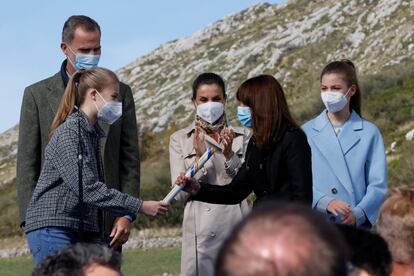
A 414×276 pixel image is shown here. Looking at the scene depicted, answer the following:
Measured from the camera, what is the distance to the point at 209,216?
743 cm

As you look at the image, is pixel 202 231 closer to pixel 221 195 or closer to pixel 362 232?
pixel 221 195

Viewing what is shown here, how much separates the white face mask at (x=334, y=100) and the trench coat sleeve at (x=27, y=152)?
189 centimetres

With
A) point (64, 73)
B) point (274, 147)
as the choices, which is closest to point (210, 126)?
point (64, 73)

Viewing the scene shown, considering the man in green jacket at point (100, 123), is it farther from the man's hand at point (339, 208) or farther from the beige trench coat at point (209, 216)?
the man's hand at point (339, 208)

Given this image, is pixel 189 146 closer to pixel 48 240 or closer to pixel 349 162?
pixel 349 162

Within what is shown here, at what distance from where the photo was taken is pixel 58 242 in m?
5.99

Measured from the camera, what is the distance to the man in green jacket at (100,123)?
22.3ft

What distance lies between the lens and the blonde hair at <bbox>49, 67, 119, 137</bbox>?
616 centimetres

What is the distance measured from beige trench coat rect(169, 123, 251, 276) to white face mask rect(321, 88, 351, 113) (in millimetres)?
586

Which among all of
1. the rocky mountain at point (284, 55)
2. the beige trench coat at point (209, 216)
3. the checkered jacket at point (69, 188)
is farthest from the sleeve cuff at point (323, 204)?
the rocky mountain at point (284, 55)

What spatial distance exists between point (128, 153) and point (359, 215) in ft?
4.97

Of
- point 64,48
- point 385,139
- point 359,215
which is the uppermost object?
point 64,48

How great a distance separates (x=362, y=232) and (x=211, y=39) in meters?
87.9

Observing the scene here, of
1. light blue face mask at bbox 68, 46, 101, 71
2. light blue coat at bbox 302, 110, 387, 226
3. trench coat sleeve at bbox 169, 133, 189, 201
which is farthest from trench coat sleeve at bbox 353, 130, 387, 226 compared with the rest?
light blue face mask at bbox 68, 46, 101, 71
